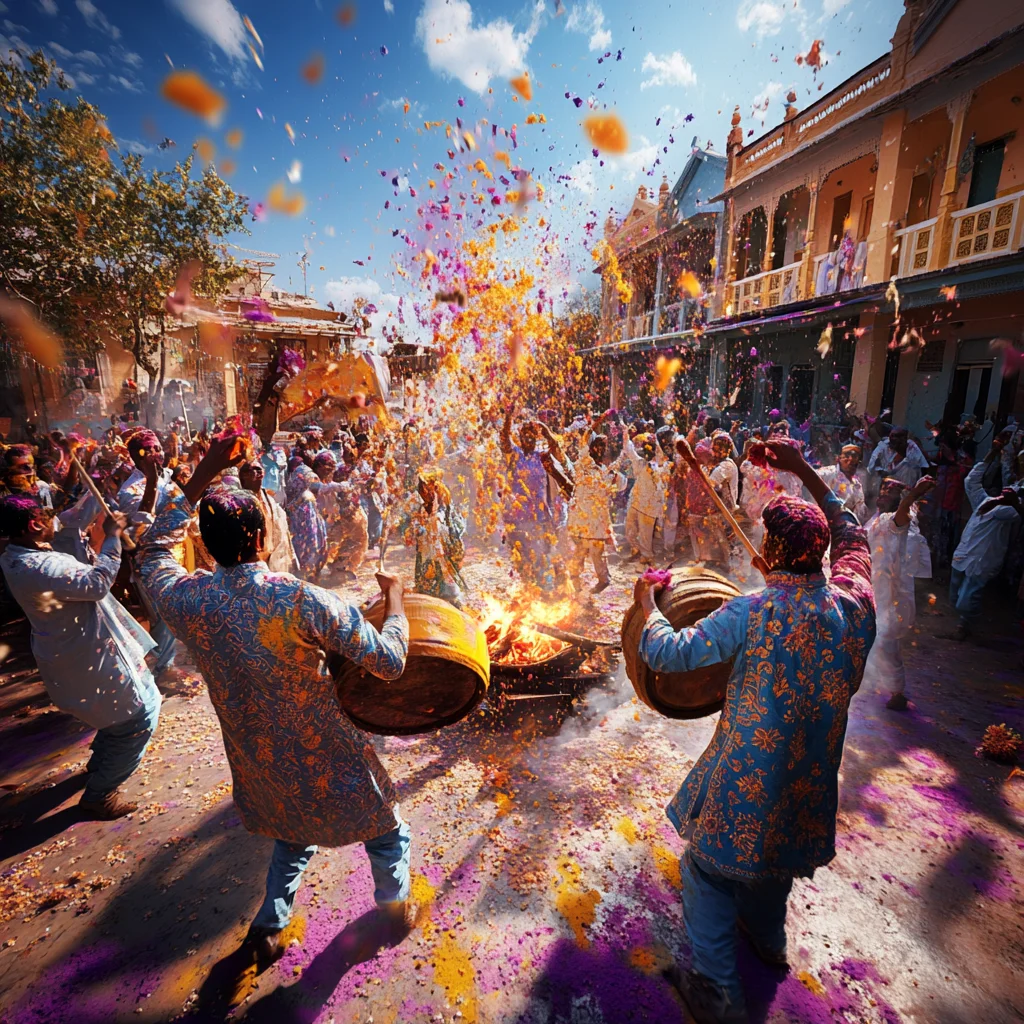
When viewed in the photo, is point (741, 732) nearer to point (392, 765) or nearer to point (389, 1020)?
point (389, 1020)

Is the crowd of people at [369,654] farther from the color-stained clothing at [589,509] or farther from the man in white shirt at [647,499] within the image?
the man in white shirt at [647,499]

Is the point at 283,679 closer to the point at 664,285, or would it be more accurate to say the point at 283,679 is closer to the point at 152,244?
the point at 152,244

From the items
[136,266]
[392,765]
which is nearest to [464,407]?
[136,266]

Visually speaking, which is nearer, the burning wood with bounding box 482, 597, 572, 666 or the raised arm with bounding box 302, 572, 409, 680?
the raised arm with bounding box 302, 572, 409, 680

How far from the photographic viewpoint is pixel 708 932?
2.46 m

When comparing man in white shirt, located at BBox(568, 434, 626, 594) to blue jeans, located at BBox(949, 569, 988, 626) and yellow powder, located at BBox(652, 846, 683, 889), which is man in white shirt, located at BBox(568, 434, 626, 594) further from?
yellow powder, located at BBox(652, 846, 683, 889)

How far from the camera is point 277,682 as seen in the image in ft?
7.50

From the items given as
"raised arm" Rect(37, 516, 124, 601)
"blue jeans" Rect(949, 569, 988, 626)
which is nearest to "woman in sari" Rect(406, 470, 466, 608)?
"raised arm" Rect(37, 516, 124, 601)

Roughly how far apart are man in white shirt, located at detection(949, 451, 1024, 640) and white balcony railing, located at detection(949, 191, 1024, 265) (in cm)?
598

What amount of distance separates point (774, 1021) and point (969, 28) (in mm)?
15637

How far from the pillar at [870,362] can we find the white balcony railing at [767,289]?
2133mm

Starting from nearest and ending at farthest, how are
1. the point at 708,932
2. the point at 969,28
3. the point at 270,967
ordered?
1. the point at 708,932
2. the point at 270,967
3. the point at 969,28

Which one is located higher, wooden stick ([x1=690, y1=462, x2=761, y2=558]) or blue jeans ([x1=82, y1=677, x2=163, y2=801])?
wooden stick ([x1=690, y1=462, x2=761, y2=558])

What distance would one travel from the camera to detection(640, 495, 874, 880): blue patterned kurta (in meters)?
2.13
